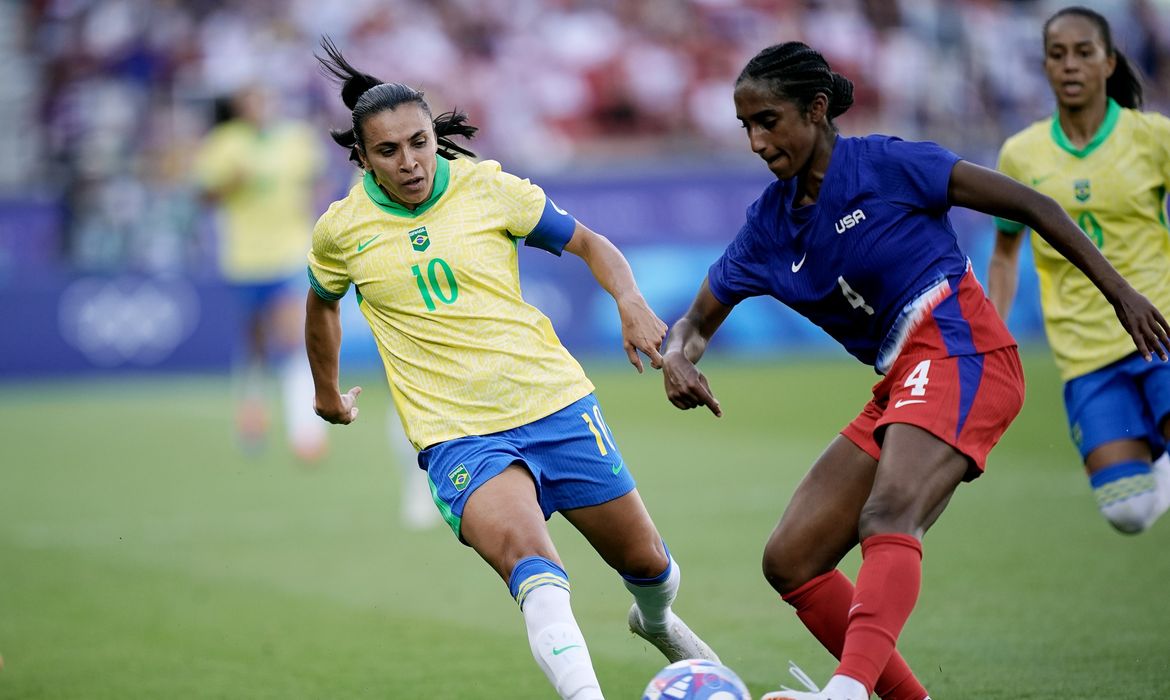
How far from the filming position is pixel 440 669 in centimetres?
656

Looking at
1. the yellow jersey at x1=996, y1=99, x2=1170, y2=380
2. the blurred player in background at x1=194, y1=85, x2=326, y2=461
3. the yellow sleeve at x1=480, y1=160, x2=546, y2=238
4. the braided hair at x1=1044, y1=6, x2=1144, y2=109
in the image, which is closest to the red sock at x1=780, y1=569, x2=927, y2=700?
the yellow sleeve at x1=480, y1=160, x2=546, y2=238

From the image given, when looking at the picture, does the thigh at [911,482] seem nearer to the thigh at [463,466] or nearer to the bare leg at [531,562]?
the bare leg at [531,562]

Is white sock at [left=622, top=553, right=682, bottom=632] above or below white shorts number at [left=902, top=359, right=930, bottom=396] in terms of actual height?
below

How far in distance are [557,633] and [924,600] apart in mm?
3302

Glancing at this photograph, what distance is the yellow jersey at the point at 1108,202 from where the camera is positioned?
6.62 meters

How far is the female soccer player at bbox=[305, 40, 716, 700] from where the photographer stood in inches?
203

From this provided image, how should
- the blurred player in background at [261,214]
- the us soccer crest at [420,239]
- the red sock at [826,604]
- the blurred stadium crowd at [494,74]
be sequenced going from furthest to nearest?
the blurred stadium crowd at [494,74]
the blurred player in background at [261,214]
the us soccer crest at [420,239]
the red sock at [826,604]

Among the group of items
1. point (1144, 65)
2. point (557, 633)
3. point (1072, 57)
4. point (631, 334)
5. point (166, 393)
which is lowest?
point (166, 393)

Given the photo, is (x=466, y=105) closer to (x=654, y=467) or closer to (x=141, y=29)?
(x=141, y=29)

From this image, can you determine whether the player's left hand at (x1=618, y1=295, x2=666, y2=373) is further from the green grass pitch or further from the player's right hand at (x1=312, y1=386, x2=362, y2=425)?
the green grass pitch

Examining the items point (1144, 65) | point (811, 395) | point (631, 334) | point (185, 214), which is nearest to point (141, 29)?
point (185, 214)

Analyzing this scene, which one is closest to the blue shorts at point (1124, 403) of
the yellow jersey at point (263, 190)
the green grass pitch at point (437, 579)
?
the green grass pitch at point (437, 579)

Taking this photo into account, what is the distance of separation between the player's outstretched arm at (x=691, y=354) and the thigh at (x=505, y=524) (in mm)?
587

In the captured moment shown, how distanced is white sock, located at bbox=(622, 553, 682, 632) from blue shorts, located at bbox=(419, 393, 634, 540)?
40 centimetres
